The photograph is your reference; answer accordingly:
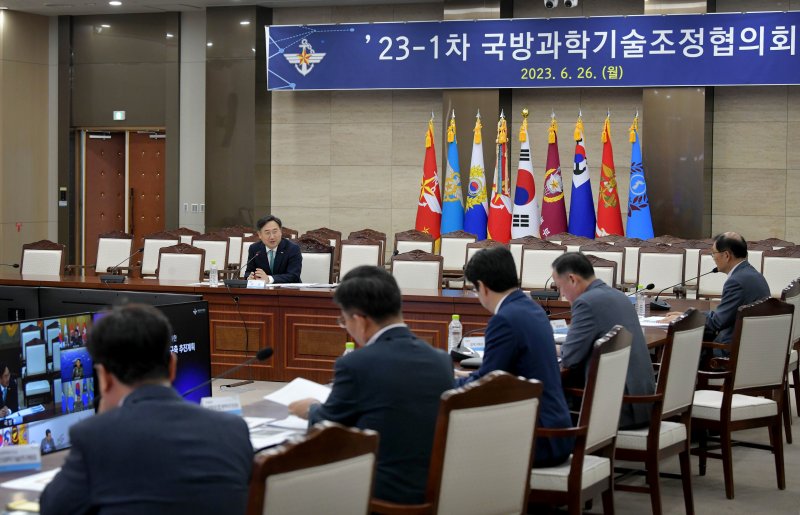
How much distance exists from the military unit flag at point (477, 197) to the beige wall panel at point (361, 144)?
4.93 feet

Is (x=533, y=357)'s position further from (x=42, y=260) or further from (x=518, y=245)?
(x=42, y=260)

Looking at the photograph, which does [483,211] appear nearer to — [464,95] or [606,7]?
[464,95]

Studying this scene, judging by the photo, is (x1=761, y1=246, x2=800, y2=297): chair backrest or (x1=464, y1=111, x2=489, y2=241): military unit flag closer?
(x1=761, y1=246, x2=800, y2=297): chair backrest

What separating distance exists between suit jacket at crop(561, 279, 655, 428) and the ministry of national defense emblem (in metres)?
8.32

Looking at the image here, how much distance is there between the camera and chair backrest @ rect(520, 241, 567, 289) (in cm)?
830

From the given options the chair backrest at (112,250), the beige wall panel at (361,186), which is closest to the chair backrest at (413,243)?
the chair backrest at (112,250)

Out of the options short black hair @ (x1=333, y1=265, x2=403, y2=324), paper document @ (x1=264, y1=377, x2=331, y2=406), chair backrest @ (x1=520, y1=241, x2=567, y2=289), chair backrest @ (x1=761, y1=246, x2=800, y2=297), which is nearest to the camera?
short black hair @ (x1=333, y1=265, x2=403, y2=324)

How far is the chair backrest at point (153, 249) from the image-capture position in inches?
361

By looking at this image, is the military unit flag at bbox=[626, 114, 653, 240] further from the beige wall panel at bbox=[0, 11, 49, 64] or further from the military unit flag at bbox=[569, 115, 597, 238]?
the beige wall panel at bbox=[0, 11, 49, 64]

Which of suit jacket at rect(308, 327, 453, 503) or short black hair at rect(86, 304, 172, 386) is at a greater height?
short black hair at rect(86, 304, 172, 386)

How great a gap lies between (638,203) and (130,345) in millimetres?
9494

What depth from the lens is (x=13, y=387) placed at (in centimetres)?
268

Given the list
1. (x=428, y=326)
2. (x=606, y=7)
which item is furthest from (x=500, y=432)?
(x=606, y=7)

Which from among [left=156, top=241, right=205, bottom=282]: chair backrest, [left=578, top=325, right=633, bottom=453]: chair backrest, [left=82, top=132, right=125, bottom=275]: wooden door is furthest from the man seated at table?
[left=82, top=132, right=125, bottom=275]: wooden door
